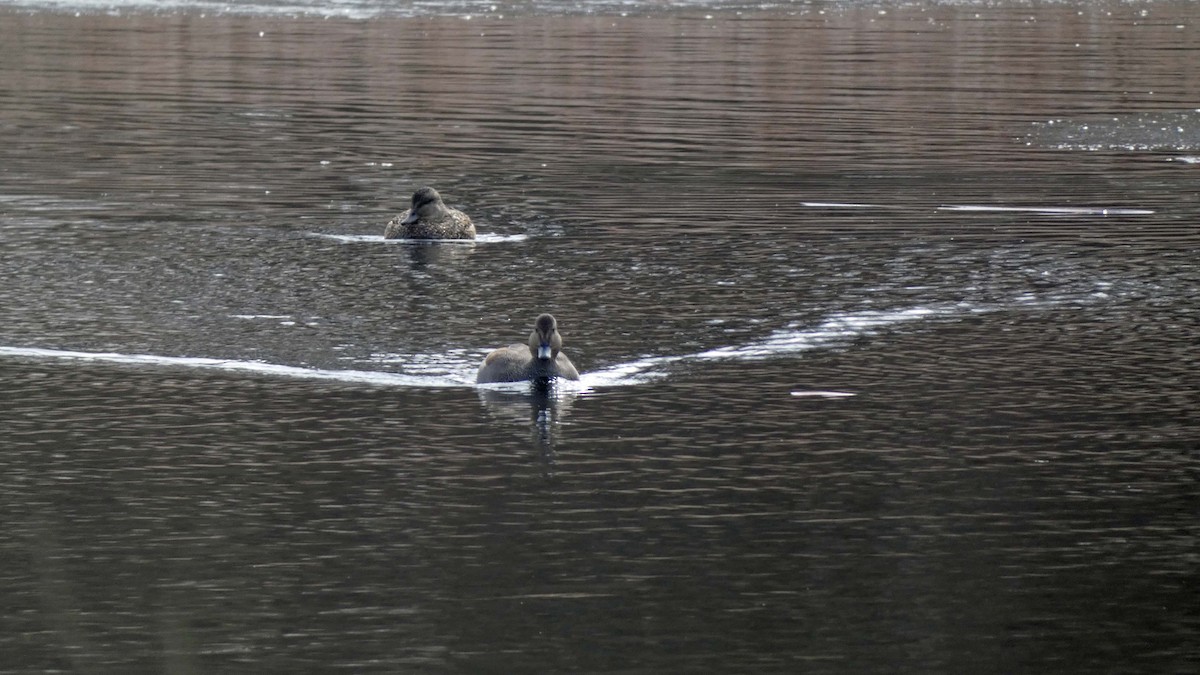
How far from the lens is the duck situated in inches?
797

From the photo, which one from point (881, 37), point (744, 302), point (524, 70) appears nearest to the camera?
point (744, 302)

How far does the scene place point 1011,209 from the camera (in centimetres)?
2206

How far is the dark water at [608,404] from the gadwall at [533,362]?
201mm

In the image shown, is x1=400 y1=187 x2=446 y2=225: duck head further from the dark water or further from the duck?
the dark water

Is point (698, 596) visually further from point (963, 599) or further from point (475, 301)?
point (475, 301)

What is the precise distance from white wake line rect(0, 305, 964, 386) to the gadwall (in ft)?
0.22

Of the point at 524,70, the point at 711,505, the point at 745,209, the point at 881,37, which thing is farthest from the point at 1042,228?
the point at 881,37

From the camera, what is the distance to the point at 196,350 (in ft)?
47.7

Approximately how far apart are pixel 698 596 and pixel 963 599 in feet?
3.68

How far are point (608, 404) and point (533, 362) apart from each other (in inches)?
24.9

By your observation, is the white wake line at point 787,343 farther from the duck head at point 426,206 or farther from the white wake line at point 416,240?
the duck head at point 426,206

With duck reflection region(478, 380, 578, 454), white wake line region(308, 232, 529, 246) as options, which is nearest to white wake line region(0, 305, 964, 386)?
duck reflection region(478, 380, 578, 454)

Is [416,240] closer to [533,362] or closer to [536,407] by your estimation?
[533,362]

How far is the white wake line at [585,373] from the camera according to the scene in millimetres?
13672
